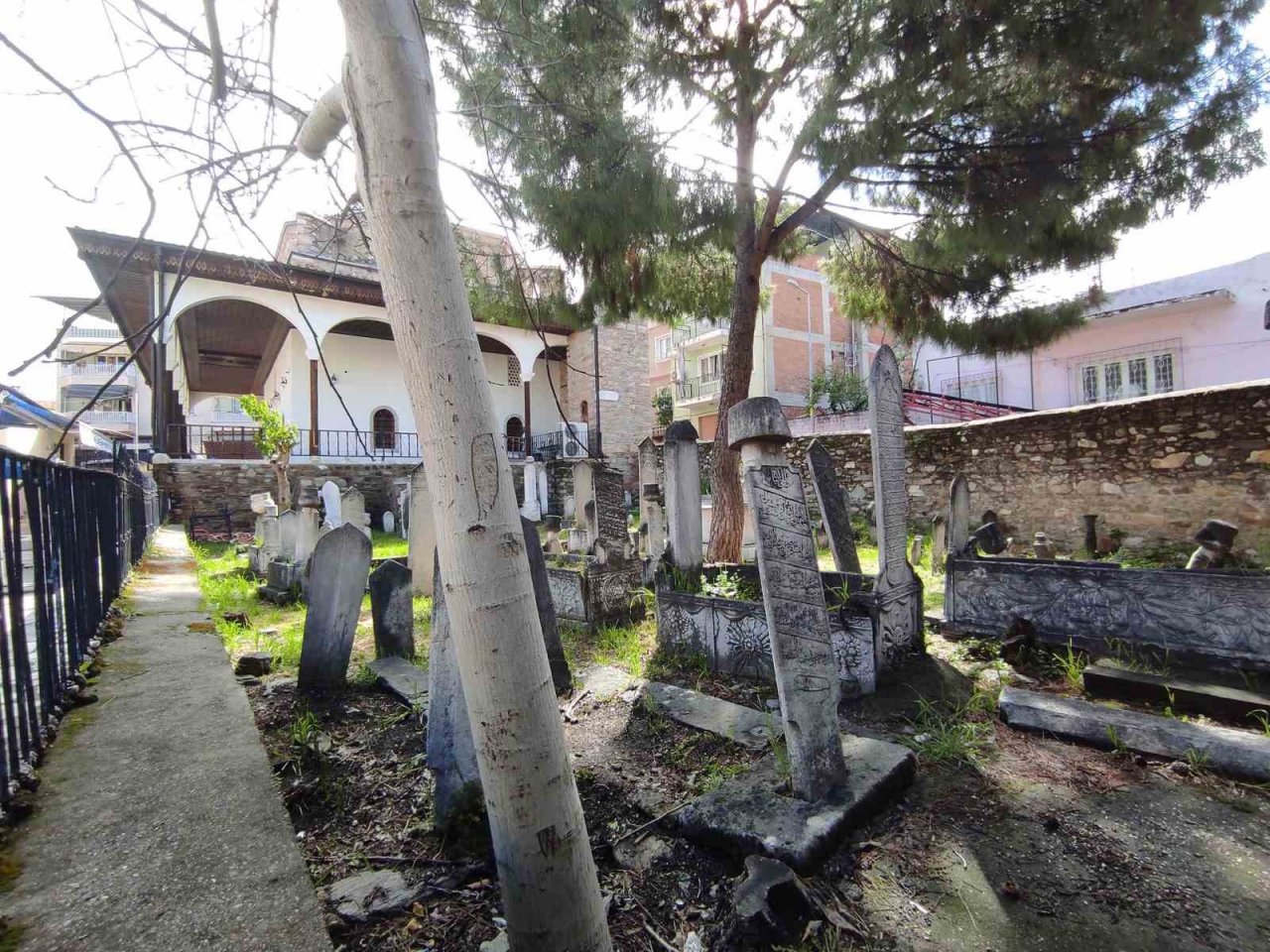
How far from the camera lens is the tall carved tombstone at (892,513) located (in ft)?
13.0

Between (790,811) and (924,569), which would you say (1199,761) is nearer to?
(790,811)

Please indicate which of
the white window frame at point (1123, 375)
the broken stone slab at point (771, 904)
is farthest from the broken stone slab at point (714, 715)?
the white window frame at point (1123, 375)

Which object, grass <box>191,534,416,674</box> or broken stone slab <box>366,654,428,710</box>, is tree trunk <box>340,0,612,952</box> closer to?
broken stone slab <box>366,654,428,710</box>

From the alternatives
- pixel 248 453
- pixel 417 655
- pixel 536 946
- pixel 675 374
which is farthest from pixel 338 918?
pixel 675 374

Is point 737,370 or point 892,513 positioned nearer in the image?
point 892,513

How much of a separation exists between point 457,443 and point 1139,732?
10.7 feet

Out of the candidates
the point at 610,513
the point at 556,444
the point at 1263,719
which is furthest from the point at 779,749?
the point at 556,444

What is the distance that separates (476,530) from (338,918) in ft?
4.25

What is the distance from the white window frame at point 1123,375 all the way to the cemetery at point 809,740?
49.8 feet

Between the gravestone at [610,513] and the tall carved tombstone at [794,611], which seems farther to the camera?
the gravestone at [610,513]

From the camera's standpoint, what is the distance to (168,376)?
50.2ft

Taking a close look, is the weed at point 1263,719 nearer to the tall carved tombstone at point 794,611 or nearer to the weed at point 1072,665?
the weed at point 1072,665

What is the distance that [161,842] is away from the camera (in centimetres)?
129

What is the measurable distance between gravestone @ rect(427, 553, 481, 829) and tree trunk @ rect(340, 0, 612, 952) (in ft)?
2.79
